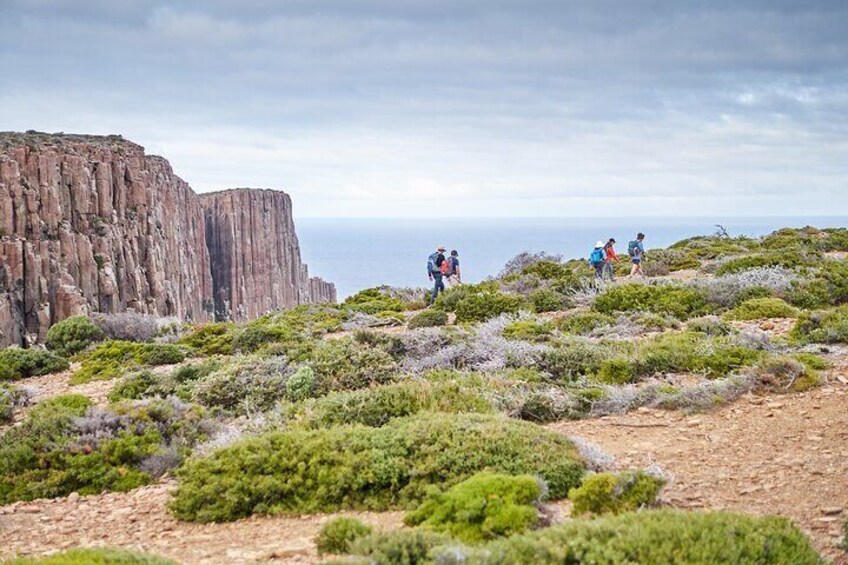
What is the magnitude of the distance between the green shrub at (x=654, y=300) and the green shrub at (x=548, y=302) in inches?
73.3

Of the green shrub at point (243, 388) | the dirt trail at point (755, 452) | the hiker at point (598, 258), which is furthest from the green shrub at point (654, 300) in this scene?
the green shrub at point (243, 388)

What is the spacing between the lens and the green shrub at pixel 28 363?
18.0 metres

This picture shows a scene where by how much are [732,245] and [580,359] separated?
2842 centimetres

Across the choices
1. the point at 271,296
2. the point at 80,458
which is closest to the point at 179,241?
the point at 271,296

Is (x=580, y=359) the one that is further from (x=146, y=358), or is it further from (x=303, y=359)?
(x=146, y=358)

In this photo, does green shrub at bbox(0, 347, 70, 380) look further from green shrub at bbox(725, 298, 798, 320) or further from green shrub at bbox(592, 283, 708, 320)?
green shrub at bbox(725, 298, 798, 320)

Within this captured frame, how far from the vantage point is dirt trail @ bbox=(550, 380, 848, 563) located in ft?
24.9

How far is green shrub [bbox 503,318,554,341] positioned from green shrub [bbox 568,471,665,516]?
8884mm

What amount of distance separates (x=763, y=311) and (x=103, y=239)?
41.7m

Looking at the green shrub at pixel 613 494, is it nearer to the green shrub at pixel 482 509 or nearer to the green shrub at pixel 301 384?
the green shrub at pixel 482 509

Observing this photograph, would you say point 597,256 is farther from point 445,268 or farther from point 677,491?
point 677,491

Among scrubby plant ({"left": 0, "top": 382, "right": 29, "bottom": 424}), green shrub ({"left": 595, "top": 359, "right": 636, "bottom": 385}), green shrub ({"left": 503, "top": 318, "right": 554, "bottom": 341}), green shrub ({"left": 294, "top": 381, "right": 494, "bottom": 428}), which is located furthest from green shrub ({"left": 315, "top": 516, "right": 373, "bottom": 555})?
green shrub ({"left": 503, "top": 318, "right": 554, "bottom": 341})

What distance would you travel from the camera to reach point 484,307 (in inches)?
885

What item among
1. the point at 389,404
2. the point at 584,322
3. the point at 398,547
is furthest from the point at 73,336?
the point at 398,547
